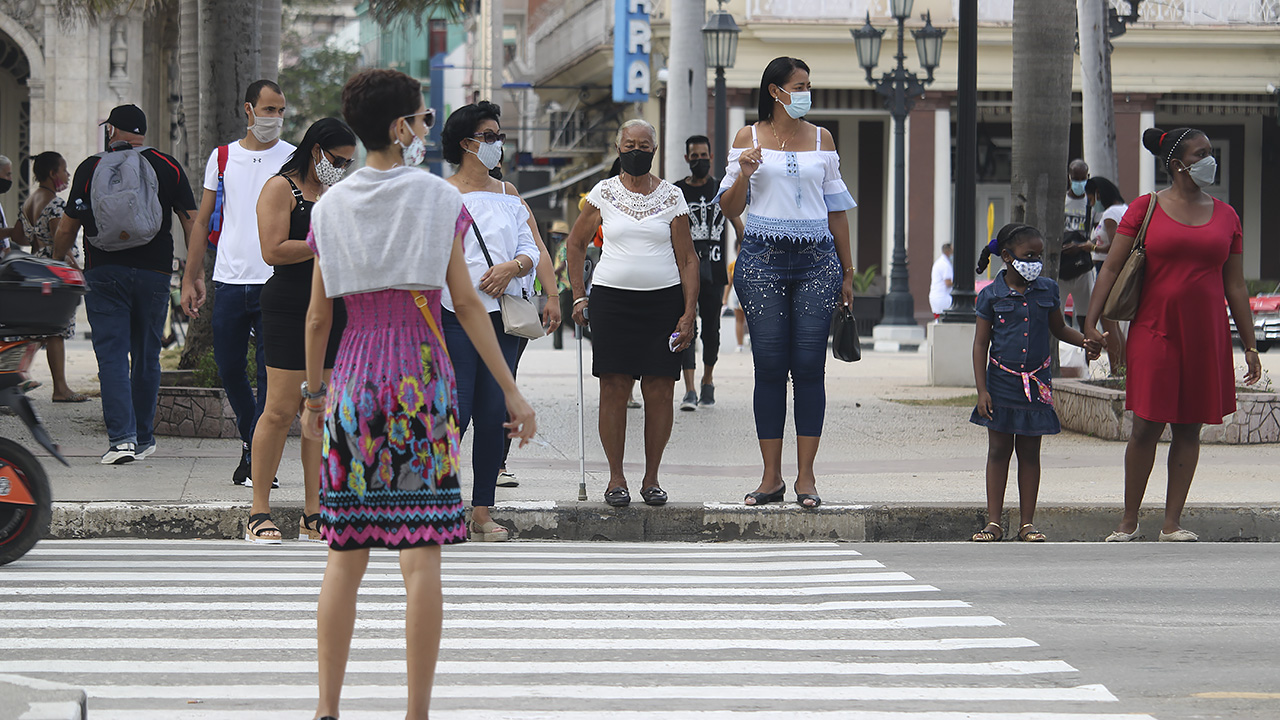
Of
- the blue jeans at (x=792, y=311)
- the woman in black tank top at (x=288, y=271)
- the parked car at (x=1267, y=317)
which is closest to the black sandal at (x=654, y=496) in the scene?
the blue jeans at (x=792, y=311)

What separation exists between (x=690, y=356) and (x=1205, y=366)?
537cm

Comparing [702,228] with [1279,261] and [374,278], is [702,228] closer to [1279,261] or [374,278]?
[374,278]

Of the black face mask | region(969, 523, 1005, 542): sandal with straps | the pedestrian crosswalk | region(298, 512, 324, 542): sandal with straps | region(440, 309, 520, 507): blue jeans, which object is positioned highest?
the black face mask

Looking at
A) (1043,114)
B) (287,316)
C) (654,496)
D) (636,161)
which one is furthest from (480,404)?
(1043,114)

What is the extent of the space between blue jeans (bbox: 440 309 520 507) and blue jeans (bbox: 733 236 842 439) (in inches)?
50.7

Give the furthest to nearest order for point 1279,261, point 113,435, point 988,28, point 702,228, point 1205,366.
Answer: point 1279,261
point 988,28
point 702,228
point 113,435
point 1205,366

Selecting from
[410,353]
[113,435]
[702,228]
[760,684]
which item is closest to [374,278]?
[410,353]

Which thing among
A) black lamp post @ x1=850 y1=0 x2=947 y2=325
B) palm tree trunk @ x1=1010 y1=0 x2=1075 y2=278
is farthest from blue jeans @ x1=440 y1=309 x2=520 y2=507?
black lamp post @ x1=850 y1=0 x2=947 y2=325

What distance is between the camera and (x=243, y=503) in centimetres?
852

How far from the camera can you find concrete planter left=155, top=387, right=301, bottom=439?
1127cm

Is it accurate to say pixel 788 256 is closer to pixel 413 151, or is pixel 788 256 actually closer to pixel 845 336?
pixel 845 336

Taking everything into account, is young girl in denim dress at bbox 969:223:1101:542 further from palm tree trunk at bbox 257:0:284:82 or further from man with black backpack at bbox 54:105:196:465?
palm tree trunk at bbox 257:0:284:82

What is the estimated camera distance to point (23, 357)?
7.18 m

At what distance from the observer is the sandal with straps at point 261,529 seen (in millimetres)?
7938
